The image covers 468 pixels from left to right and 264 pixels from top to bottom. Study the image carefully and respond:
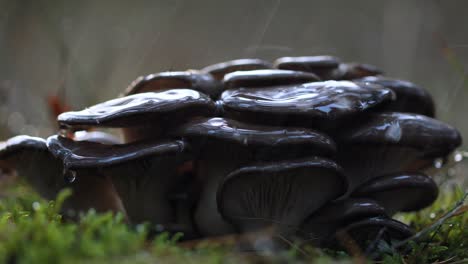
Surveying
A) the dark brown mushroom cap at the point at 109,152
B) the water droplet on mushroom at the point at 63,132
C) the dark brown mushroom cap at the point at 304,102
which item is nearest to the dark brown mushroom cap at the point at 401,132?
the dark brown mushroom cap at the point at 304,102

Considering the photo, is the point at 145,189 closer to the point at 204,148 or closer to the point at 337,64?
the point at 204,148

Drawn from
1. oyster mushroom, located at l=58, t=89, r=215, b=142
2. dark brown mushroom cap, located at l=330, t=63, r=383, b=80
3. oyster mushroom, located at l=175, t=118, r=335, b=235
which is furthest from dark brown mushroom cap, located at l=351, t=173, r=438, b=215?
oyster mushroom, located at l=58, t=89, r=215, b=142

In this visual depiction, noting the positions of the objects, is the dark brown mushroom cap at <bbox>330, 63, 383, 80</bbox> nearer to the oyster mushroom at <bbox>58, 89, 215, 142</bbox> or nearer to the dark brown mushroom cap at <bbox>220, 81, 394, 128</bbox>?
the dark brown mushroom cap at <bbox>220, 81, 394, 128</bbox>

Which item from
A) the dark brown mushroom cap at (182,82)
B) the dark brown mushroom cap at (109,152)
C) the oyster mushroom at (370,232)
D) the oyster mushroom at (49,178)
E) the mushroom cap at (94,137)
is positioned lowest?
the oyster mushroom at (370,232)

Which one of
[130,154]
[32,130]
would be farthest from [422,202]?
[32,130]

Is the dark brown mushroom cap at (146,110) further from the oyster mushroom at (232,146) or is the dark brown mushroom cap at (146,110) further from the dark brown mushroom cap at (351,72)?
the dark brown mushroom cap at (351,72)

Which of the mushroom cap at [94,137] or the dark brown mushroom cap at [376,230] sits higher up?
the mushroom cap at [94,137]
